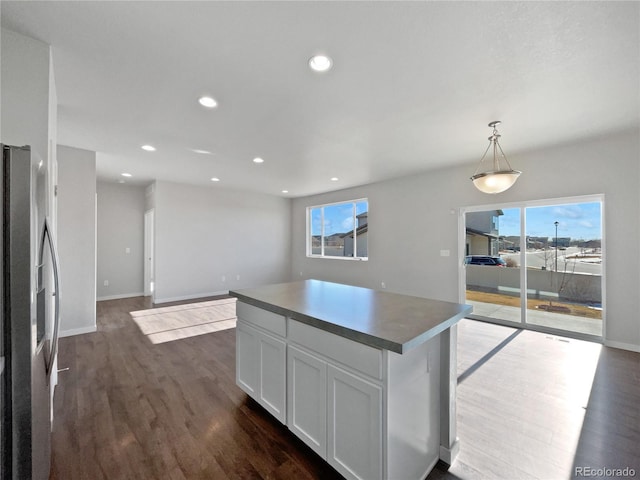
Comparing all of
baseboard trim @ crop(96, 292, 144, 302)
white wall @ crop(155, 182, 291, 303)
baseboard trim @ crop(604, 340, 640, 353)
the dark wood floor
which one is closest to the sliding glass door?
baseboard trim @ crop(604, 340, 640, 353)

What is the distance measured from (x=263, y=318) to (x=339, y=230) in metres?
5.51

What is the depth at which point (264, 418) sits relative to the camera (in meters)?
2.09

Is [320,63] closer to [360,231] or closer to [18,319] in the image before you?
[18,319]

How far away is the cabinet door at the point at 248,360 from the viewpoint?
2096 mm

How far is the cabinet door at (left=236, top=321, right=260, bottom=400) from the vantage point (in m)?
2.10

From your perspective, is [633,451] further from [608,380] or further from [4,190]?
[4,190]

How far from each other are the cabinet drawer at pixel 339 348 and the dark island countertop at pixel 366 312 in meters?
0.04

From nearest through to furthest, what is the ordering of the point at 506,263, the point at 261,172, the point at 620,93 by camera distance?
the point at 620,93, the point at 506,263, the point at 261,172

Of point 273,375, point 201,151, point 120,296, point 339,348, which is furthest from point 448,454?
point 120,296

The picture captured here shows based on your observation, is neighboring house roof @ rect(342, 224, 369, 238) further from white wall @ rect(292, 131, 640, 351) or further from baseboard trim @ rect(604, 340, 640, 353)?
baseboard trim @ rect(604, 340, 640, 353)

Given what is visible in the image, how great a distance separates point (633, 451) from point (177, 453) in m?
2.92

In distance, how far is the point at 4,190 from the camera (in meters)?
1.12

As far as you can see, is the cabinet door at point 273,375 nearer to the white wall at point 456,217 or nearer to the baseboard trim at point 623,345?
the white wall at point 456,217

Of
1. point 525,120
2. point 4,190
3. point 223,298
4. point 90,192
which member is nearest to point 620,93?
point 525,120
